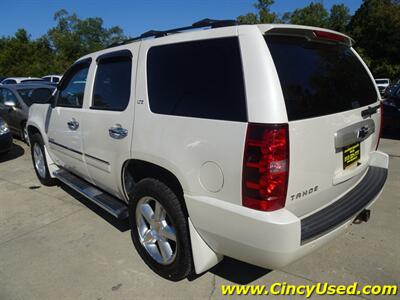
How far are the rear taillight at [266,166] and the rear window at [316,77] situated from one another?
19 centimetres

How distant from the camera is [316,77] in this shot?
2.37 metres

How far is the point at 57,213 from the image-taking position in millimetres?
4293

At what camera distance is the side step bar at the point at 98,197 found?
3.23 metres

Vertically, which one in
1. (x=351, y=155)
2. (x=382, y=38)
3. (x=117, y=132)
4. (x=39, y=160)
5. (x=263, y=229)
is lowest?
(x=39, y=160)

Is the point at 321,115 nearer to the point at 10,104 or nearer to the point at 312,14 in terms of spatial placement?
the point at 10,104

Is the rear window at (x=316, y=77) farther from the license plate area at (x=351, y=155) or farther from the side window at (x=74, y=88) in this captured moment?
the side window at (x=74, y=88)

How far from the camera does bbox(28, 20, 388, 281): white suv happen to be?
6.63 ft

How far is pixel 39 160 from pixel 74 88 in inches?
77.3

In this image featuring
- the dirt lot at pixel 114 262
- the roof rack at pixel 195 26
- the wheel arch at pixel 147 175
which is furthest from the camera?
the dirt lot at pixel 114 262

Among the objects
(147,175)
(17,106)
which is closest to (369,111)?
(147,175)

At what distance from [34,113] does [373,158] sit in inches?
182

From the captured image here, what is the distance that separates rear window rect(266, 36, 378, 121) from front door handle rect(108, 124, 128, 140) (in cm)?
145

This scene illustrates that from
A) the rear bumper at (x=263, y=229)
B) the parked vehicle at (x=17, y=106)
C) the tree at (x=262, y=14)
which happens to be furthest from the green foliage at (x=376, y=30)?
the rear bumper at (x=263, y=229)

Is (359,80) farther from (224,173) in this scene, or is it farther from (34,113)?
(34,113)
